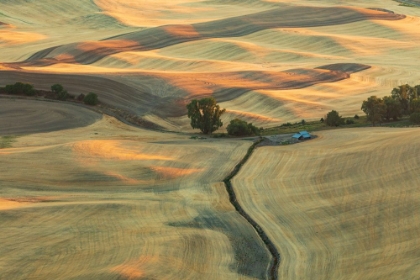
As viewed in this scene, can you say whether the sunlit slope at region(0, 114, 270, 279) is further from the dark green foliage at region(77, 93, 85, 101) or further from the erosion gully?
the dark green foliage at region(77, 93, 85, 101)

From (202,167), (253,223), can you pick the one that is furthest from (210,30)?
(253,223)

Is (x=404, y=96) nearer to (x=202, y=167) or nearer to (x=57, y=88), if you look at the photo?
(x=202, y=167)

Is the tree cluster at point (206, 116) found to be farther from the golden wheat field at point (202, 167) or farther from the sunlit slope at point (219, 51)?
the sunlit slope at point (219, 51)

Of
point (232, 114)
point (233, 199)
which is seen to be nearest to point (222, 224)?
point (233, 199)

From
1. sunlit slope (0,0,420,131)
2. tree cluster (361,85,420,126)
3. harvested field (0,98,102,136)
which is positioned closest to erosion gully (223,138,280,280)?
tree cluster (361,85,420,126)

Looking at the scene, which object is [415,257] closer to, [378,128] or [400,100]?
[378,128]
